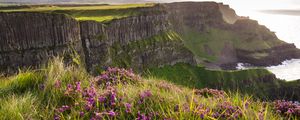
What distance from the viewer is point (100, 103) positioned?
1056 centimetres

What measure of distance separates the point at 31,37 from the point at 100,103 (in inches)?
2517

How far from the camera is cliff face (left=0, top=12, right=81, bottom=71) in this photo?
66.1 metres

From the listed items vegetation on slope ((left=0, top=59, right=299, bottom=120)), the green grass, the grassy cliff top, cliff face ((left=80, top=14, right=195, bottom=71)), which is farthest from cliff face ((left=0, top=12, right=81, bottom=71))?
vegetation on slope ((left=0, top=59, right=299, bottom=120))

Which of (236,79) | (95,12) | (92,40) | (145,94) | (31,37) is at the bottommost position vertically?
(236,79)

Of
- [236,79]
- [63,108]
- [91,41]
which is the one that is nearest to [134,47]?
[91,41]

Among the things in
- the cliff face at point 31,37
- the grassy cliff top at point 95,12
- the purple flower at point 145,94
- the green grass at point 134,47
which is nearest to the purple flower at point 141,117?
the purple flower at point 145,94

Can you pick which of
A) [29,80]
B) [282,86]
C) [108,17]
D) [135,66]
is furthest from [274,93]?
[29,80]

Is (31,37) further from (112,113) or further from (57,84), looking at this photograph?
(112,113)

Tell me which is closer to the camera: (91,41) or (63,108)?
(63,108)

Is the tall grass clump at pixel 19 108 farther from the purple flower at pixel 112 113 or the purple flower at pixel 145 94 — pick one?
the purple flower at pixel 145 94

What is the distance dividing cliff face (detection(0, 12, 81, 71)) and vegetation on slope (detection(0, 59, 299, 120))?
5277cm

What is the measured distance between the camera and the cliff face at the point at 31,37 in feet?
217

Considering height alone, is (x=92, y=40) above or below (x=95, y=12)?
below

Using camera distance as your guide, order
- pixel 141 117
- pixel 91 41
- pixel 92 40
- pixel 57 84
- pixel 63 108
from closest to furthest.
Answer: pixel 141 117
pixel 63 108
pixel 57 84
pixel 91 41
pixel 92 40
